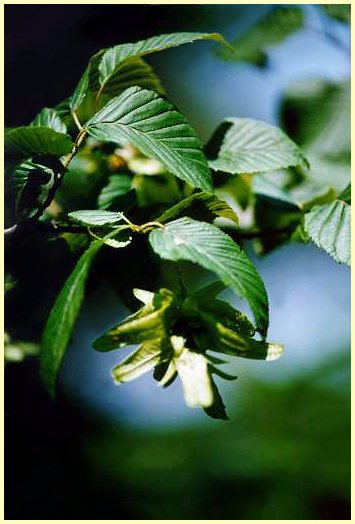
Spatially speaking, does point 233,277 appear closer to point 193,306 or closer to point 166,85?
point 193,306

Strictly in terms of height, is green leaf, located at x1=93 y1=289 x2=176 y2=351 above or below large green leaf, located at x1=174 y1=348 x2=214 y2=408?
above

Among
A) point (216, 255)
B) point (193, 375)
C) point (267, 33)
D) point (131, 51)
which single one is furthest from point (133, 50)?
point (267, 33)

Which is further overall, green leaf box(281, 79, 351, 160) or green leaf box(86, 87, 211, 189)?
green leaf box(281, 79, 351, 160)

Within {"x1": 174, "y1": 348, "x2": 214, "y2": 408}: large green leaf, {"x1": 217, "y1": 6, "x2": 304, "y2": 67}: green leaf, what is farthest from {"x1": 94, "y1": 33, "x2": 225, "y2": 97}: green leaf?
{"x1": 217, "y1": 6, "x2": 304, "y2": 67}: green leaf

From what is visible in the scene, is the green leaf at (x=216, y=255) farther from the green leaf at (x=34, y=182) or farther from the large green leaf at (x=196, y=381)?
the green leaf at (x=34, y=182)

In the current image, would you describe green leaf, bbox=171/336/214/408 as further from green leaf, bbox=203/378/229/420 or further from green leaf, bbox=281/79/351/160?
green leaf, bbox=281/79/351/160

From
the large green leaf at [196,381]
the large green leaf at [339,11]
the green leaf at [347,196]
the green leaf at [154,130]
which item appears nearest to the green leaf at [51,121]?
the green leaf at [154,130]

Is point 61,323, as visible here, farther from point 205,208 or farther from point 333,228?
point 333,228
